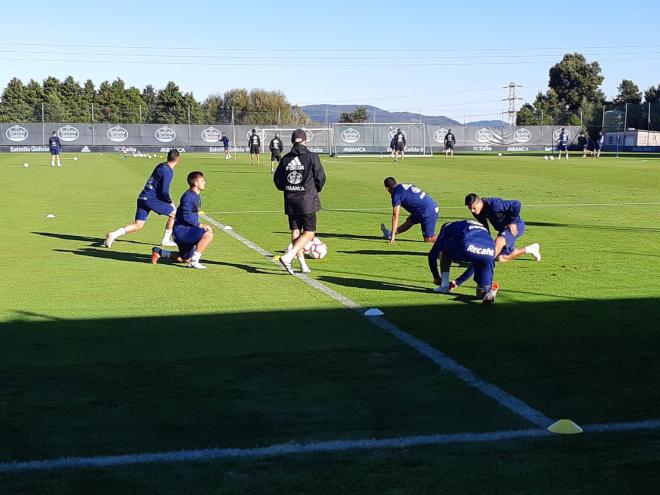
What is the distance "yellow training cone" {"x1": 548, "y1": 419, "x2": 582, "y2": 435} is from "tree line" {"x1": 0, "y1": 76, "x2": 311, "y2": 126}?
62665 millimetres

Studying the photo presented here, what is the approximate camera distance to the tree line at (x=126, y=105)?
64.1m

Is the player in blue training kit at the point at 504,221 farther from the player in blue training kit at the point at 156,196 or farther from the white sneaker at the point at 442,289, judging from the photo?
the player in blue training kit at the point at 156,196

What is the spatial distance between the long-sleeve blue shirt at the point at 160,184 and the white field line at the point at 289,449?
8.45 metres

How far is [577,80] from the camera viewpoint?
10456cm

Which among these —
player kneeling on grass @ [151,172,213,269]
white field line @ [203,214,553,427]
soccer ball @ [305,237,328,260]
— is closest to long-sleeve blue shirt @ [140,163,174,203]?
player kneeling on grass @ [151,172,213,269]

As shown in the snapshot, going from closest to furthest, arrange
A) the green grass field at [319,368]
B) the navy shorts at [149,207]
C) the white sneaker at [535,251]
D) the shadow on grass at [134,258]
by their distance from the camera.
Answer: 1. the green grass field at [319,368]
2. the shadow on grass at [134,258]
3. the white sneaker at [535,251]
4. the navy shorts at [149,207]

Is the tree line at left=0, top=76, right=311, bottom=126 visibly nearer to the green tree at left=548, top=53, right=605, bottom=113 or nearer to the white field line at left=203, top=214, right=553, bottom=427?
the green tree at left=548, top=53, right=605, bottom=113

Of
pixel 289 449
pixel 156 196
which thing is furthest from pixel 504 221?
pixel 289 449

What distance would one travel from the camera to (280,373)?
575 centimetres

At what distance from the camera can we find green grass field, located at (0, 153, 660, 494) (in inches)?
161

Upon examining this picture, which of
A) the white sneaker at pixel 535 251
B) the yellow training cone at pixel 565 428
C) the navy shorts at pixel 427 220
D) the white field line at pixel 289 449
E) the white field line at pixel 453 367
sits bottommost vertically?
the white field line at pixel 289 449

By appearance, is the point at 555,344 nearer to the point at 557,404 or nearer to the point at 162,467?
the point at 557,404

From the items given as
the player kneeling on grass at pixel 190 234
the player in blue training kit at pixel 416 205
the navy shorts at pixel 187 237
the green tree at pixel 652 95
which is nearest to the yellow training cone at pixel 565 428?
the player kneeling on grass at pixel 190 234

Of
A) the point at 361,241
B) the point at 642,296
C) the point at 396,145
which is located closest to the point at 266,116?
the point at 396,145
